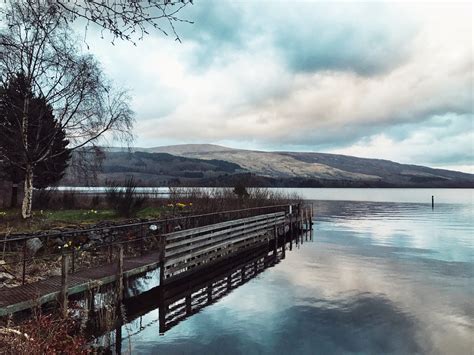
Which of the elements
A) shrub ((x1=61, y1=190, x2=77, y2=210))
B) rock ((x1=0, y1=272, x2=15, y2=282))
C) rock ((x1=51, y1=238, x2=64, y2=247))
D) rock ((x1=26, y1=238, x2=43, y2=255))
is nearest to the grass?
rock ((x1=51, y1=238, x2=64, y2=247))

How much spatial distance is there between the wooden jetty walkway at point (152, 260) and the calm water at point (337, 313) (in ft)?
4.80

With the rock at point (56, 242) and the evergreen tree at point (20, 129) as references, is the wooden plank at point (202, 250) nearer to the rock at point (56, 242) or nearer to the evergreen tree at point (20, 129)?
the rock at point (56, 242)

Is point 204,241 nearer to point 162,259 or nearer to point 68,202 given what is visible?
point 162,259

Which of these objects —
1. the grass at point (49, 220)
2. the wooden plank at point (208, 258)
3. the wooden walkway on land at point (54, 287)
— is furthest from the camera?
the grass at point (49, 220)

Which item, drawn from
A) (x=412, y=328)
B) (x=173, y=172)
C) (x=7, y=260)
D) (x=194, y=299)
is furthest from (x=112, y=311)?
(x=173, y=172)

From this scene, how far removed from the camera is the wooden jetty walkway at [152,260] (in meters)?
8.30

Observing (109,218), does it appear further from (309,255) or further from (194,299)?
(309,255)

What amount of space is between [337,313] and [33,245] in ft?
33.6

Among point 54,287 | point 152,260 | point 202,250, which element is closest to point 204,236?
point 202,250

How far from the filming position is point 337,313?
1088 centimetres

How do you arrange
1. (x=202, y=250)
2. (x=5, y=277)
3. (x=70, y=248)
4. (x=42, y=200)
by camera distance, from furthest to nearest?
(x=42, y=200) → (x=202, y=250) → (x=70, y=248) → (x=5, y=277)

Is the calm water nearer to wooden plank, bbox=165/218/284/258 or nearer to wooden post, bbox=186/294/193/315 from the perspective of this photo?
wooden post, bbox=186/294/193/315

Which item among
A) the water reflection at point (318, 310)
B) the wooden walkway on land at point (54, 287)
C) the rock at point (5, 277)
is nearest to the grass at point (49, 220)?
the rock at point (5, 277)

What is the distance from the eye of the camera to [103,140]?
21328 mm
